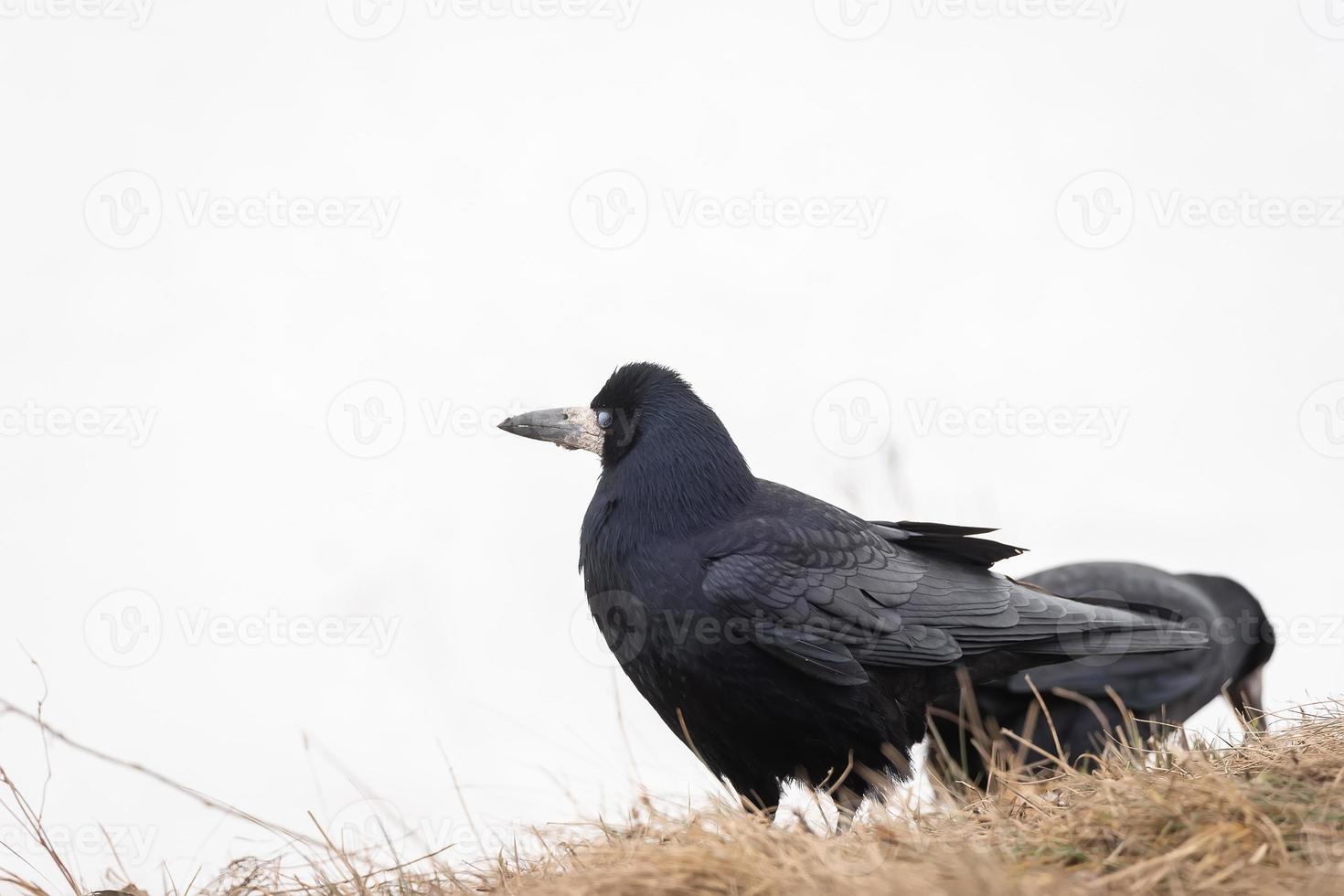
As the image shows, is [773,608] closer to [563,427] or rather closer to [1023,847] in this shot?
[563,427]

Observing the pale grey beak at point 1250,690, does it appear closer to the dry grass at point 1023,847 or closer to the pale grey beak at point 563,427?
the dry grass at point 1023,847

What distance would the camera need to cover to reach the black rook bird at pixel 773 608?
4328mm

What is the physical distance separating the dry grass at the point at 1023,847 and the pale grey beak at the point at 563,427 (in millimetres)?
1921

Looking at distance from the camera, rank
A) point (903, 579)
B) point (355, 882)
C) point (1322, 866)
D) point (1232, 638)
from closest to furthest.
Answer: point (1322, 866), point (355, 882), point (903, 579), point (1232, 638)

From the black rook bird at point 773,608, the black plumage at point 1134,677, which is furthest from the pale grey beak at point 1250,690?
the black rook bird at point 773,608

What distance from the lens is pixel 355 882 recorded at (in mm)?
3242

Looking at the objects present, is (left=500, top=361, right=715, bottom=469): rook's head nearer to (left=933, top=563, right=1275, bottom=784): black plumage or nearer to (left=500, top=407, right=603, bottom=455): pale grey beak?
(left=500, top=407, right=603, bottom=455): pale grey beak

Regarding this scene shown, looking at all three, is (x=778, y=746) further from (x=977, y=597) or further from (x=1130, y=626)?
(x=1130, y=626)

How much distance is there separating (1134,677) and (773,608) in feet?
9.49

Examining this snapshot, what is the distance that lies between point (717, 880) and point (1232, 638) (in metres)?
5.13

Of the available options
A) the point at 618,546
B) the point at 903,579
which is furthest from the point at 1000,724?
the point at 618,546

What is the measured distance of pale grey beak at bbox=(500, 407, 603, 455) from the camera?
5062 millimetres

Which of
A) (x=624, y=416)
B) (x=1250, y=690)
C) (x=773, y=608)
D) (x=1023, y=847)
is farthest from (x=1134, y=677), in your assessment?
(x=1023, y=847)

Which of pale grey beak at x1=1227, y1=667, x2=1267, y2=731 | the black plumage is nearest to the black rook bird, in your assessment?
the black plumage
